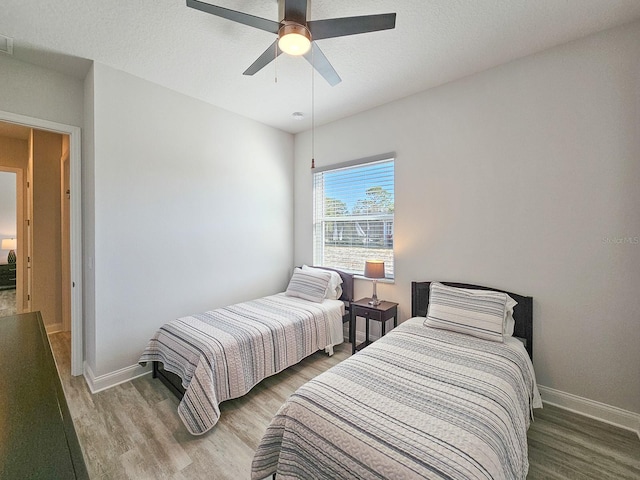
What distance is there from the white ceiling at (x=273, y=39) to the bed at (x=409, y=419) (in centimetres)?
236

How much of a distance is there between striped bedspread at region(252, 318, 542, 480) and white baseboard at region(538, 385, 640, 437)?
607 mm

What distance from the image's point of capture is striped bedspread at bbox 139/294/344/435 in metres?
2.04

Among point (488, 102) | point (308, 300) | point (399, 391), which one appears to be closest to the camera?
point (399, 391)

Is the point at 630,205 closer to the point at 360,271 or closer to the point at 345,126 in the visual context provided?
the point at 360,271

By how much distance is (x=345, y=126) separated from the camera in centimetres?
367

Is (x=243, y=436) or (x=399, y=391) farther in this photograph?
(x=243, y=436)

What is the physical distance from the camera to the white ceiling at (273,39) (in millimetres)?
1888

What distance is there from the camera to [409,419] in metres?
1.32

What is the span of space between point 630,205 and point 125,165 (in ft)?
13.6

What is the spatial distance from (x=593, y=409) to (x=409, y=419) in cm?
192

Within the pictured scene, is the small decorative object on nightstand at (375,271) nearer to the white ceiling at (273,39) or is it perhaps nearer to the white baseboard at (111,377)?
the white ceiling at (273,39)

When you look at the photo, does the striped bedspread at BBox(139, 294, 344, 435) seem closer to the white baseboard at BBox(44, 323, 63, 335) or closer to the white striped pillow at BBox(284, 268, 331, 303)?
the white striped pillow at BBox(284, 268, 331, 303)

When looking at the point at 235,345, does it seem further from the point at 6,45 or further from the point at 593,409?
the point at 6,45

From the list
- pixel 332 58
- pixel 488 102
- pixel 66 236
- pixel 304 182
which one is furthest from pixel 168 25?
pixel 66 236
